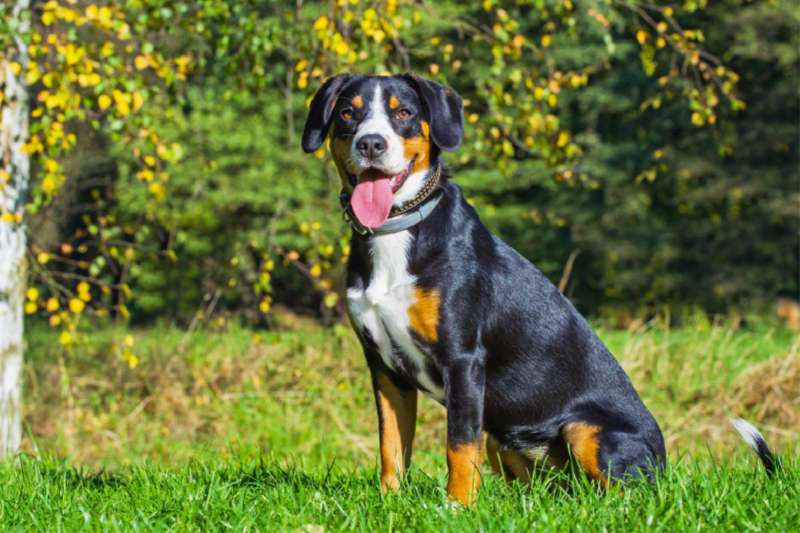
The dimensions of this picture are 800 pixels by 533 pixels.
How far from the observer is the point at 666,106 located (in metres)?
16.3

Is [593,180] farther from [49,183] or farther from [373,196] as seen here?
[373,196]

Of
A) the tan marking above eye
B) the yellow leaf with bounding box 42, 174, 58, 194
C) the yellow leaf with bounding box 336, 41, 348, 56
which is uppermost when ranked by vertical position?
the yellow leaf with bounding box 336, 41, 348, 56

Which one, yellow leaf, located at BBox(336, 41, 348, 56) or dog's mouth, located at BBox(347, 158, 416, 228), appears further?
yellow leaf, located at BBox(336, 41, 348, 56)

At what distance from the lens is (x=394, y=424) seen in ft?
9.52

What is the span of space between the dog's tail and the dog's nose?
1824 millimetres

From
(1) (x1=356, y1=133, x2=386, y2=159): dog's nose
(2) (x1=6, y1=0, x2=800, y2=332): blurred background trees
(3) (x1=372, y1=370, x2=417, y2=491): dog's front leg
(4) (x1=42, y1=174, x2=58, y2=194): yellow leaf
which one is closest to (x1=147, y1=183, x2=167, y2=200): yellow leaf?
(4) (x1=42, y1=174, x2=58, y2=194): yellow leaf

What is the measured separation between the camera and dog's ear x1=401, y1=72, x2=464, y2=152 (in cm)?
296

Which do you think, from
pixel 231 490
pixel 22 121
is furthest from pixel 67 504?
pixel 22 121

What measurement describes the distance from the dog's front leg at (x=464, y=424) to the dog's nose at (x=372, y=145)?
0.86 meters

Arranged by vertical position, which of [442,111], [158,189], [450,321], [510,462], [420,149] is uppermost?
[442,111]

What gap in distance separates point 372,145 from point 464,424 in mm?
1114

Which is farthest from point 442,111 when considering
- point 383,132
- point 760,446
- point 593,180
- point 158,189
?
point 593,180

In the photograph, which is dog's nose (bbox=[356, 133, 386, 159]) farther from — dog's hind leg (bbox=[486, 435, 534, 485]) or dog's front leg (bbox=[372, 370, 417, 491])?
dog's hind leg (bbox=[486, 435, 534, 485])

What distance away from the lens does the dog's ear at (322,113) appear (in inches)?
→ 123
